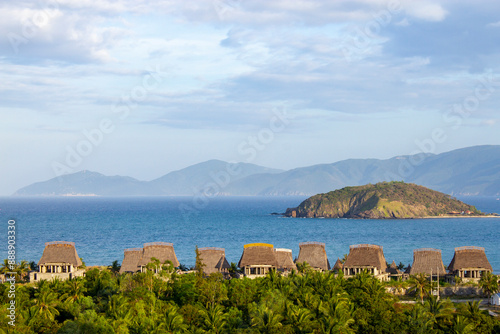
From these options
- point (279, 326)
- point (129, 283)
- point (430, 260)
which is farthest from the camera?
point (430, 260)

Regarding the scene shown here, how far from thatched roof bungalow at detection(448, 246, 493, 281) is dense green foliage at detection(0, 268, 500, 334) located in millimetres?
12936

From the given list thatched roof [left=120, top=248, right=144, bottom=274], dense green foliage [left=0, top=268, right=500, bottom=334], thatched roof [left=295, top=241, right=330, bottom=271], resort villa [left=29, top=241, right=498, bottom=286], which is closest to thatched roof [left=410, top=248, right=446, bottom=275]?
resort villa [left=29, top=241, right=498, bottom=286]

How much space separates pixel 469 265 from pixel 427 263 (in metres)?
4.03

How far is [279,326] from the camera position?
38.4m

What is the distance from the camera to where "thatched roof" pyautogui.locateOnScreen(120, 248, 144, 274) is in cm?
5947

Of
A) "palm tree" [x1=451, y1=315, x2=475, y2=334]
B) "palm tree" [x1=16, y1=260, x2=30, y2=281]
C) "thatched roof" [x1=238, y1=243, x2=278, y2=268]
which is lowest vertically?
"palm tree" [x1=451, y1=315, x2=475, y2=334]

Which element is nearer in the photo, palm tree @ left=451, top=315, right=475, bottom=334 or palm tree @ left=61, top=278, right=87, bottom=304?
palm tree @ left=451, top=315, right=475, bottom=334

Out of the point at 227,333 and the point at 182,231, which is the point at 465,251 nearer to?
the point at 227,333

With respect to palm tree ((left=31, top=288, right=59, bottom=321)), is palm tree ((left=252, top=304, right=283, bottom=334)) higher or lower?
lower

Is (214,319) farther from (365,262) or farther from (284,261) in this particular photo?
(365,262)

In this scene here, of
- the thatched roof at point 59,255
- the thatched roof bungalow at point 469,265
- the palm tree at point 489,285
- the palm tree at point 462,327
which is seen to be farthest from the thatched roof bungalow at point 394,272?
the thatched roof at point 59,255

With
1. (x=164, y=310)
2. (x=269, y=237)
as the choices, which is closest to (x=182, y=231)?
(x=269, y=237)

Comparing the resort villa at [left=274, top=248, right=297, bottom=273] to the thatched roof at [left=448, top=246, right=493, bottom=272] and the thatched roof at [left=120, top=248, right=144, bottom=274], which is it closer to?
the thatched roof at [left=120, top=248, right=144, bottom=274]

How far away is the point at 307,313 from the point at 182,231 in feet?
313
